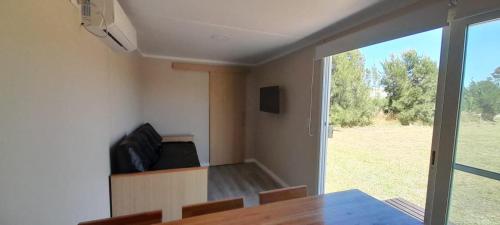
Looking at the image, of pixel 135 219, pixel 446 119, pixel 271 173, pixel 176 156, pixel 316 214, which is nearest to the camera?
pixel 135 219

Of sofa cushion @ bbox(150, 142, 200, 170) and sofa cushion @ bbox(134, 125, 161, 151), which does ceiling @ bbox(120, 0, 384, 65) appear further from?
sofa cushion @ bbox(150, 142, 200, 170)

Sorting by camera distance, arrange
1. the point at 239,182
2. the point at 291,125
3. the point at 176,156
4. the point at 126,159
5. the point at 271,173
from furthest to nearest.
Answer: the point at 271,173, the point at 239,182, the point at 291,125, the point at 176,156, the point at 126,159

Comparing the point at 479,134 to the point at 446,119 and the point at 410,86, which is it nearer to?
the point at 446,119

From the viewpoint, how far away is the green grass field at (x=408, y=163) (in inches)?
48.0

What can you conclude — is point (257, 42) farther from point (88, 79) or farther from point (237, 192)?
point (237, 192)

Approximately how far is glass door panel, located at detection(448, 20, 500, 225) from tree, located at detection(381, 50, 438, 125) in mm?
454

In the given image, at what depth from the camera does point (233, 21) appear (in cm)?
207

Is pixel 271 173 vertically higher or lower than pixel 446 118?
lower

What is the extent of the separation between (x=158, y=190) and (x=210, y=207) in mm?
1189

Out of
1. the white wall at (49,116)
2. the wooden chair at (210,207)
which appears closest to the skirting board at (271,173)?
the wooden chair at (210,207)

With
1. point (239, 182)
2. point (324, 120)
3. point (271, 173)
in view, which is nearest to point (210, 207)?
point (324, 120)

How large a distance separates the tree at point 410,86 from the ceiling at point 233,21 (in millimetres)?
729

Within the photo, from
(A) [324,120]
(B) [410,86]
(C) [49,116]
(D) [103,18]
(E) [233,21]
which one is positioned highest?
(E) [233,21]

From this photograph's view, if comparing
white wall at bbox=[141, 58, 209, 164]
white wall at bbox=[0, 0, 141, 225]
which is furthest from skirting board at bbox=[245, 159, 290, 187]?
white wall at bbox=[0, 0, 141, 225]
